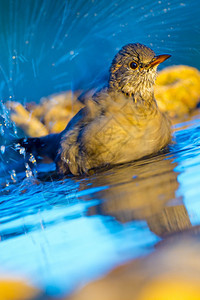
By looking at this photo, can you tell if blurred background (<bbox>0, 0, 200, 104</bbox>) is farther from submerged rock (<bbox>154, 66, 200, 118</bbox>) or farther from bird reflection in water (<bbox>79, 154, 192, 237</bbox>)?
submerged rock (<bbox>154, 66, 200, 118</bbox>)

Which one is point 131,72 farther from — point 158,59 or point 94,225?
point 94,225

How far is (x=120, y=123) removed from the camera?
2488 millimetres

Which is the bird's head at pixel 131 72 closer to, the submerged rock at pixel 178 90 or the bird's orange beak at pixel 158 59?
the bird's orange beak at pixel 158 59

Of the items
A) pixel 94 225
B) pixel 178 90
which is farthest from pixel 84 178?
pixel 178 90

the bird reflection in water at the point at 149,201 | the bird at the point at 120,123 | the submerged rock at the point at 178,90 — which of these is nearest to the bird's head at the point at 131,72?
the bird at the point at 120,123

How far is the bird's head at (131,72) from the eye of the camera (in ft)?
9.07

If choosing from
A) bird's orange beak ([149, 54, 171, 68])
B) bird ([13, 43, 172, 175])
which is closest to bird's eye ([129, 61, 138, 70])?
bird ([13, 43, 172, 175])

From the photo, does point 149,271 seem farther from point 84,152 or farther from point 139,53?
point 139,53

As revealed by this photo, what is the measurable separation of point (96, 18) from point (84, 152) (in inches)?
38.2

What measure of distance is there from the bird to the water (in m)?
0.15

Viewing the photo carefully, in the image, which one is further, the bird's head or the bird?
the bird's head

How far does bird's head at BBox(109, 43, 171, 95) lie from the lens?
276 cm

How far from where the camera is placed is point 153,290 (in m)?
0.58

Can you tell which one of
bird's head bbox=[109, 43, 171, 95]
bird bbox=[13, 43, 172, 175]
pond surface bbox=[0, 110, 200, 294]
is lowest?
pond surface bbox=[0, 110, 200, 294]
